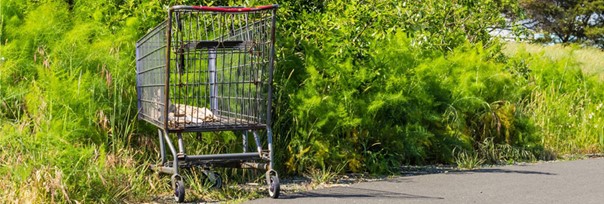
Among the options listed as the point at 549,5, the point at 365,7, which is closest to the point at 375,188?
the point at 365,7

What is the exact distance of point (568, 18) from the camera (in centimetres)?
4375

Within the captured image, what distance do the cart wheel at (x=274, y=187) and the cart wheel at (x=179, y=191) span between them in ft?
2.31

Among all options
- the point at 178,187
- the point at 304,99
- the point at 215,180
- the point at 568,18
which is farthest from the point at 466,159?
the point at 568,18

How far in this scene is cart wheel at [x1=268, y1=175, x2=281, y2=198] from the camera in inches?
270

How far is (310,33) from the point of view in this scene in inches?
A: 332

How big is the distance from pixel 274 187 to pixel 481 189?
2.01 m

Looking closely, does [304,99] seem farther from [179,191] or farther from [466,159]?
[466,159]

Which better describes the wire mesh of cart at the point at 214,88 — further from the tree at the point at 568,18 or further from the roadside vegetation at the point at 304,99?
the tree at the point at 568,18

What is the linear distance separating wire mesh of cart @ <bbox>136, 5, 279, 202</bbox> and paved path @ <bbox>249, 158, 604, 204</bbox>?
21.9 inches

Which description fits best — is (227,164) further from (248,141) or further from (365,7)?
(365,7)

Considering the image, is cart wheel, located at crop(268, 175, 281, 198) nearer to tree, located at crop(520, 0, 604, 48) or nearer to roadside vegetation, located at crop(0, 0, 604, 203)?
roadside vegetation, located at crop(0, 0, 604, 203)

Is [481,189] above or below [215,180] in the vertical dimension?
below

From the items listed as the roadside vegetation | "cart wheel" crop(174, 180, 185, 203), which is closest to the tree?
the roadside vegetation

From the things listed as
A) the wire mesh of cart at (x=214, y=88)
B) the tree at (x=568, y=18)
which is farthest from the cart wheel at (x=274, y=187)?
the tree at (x=568, y=18)
